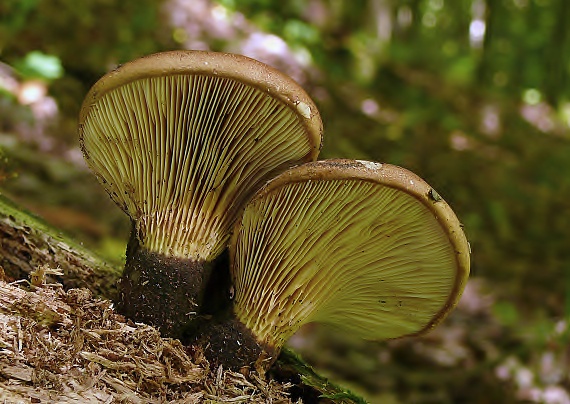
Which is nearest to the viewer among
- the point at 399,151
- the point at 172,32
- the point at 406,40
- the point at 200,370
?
the point at 200,370

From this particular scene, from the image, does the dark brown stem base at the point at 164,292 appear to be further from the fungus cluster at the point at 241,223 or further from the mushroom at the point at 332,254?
the mushroom at the point at 332,254

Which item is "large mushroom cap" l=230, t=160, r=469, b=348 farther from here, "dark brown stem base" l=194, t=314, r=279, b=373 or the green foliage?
the green foliage

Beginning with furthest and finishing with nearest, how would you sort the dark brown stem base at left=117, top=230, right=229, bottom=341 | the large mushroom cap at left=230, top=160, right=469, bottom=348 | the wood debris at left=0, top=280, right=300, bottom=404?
the dark brown stem base at left=117, top=230, right=229, bottom=341
the large mushroom cap at left=230, top=160, right=469, bottom=348
the wood debris at left=0, top=280, right=300, bottom=404

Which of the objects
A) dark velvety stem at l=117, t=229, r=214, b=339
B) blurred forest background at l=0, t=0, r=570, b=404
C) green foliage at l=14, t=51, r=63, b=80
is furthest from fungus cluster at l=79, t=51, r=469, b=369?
green foliage at l=14, t=51, r=63, b=80

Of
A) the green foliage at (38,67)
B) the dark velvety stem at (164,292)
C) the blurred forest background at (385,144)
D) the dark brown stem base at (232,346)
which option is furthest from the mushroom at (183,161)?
the green foliage at (38,67)

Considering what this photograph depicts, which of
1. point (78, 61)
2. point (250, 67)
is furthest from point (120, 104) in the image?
point (78, 61)

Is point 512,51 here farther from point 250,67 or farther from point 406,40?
point 250,67
